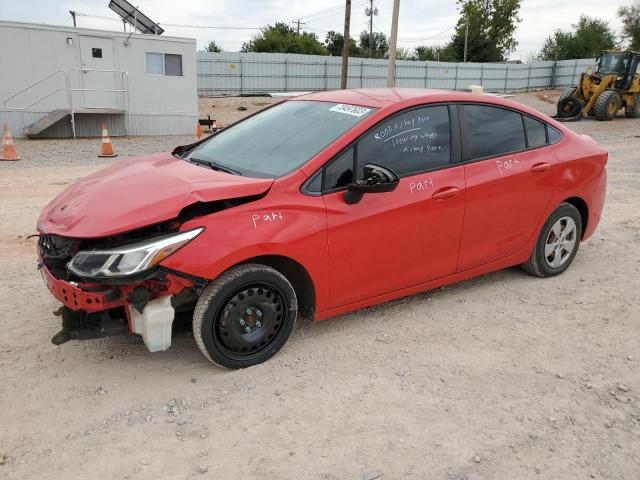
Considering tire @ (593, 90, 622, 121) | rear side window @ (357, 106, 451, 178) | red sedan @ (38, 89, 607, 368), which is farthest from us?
tire @ (593, 90, 622, 121)

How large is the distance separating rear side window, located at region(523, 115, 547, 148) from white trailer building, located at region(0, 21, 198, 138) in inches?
537

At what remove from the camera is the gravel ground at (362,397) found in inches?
104

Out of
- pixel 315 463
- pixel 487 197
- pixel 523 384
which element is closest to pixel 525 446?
pixel 523 384

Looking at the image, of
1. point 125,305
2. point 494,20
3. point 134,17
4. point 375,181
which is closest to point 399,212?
point 375,181

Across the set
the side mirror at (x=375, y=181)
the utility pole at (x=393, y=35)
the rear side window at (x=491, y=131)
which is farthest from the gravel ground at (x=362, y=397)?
the utility pole at (x=393, y=35)

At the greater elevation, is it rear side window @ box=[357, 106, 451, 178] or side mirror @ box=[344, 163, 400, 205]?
rear side window @ box=[357, 106, 451, 178]

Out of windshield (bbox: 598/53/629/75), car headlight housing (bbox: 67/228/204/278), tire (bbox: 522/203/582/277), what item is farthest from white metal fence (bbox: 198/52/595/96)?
car headlight housing (bbox: 67/228/204/278)

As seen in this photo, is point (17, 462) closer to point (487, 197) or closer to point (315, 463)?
point (315, 463)

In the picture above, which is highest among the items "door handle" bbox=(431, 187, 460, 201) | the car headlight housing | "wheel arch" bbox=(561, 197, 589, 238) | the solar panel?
the solar panel

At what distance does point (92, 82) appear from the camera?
612 inches

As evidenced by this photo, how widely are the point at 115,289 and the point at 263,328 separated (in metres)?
0.88

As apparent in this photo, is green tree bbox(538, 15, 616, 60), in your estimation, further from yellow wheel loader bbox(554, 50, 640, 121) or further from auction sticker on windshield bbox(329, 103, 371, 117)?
auction sticker on windshield bbox(329, 103, 371, 117)

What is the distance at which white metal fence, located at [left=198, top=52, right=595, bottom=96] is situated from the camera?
3212 cm

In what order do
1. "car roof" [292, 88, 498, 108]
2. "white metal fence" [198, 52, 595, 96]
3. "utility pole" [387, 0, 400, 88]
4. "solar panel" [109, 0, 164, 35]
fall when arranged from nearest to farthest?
"car roof" [292, 88, 498, 108] → "solar panel" [109, 0, 164, 35] → "utility pole" [387, 0, 400, 88] → "white metal fence" [198, 52, 595, 96]
